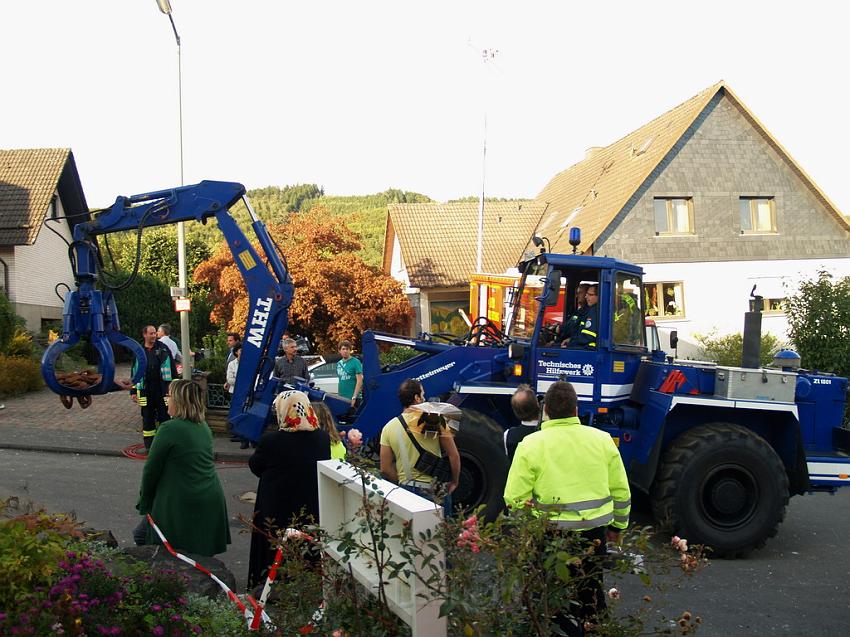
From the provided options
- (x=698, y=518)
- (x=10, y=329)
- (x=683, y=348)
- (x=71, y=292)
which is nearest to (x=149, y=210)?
(x=71, y=292)

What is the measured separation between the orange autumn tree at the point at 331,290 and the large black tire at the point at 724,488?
12500 mm

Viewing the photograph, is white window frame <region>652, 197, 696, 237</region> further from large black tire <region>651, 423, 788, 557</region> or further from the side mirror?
large black tire <region>651, 423, 788, 557</region>

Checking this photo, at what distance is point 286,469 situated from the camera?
543cm

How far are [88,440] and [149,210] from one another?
19.1 ft

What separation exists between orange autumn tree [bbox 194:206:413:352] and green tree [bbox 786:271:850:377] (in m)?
9.42

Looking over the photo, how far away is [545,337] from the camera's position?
8875 millimetres

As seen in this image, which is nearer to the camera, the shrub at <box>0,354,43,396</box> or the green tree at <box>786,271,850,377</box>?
the green tree at <box>786,271,850,377</box>

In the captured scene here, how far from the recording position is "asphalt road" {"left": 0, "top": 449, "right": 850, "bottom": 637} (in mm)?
6383

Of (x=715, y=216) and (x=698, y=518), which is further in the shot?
(x=715, y=216)

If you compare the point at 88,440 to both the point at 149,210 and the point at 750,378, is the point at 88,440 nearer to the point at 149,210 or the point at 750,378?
the point at 149,210

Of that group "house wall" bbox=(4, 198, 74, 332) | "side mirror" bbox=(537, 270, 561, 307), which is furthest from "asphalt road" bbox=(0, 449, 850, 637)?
"house wall" bbox=(4, 198, 74, 332)

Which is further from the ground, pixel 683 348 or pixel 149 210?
pixel 149 210

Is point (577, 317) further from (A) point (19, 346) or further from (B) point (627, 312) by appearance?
(A) point (19, 346)

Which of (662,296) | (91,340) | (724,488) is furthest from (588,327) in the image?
(662,296)
